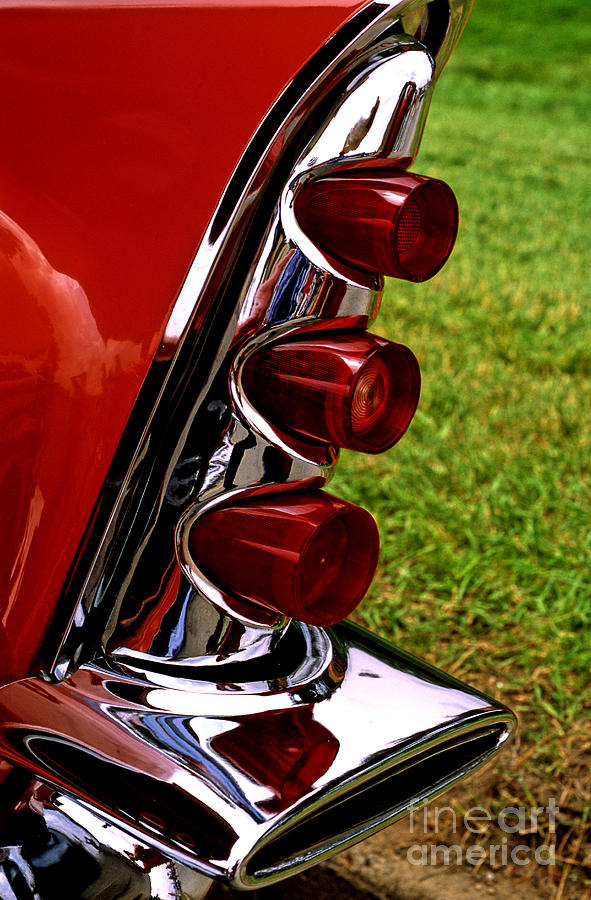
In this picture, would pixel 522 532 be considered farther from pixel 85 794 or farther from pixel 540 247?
pixel 540 247

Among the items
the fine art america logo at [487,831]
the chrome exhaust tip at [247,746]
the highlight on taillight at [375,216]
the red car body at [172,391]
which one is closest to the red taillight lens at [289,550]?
the red car body at [172,391]

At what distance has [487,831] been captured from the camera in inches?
71.3

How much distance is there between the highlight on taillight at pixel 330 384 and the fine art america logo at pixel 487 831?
1.08 m

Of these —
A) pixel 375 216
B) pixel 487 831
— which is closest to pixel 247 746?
pixel 375 216

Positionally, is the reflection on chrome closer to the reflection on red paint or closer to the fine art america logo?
the reflection on red paint

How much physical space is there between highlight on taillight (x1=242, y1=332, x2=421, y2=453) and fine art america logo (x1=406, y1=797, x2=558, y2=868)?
1078mm

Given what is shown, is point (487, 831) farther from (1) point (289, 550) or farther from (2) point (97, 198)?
(2) point (97, 198)

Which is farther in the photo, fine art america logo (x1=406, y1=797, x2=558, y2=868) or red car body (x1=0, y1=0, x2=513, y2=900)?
fine art america logo (x1=406, y1=797, x2=558, y2=868)

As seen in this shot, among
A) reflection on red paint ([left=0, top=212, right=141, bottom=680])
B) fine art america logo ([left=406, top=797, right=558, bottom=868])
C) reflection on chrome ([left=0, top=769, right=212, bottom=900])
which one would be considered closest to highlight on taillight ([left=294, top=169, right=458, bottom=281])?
reflection on red paint ([left=0, top=212, right=141, bottom=680])

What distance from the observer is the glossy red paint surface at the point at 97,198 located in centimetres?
99

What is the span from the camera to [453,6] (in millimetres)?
1074

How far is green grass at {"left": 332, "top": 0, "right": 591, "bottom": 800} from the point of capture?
2.21 m

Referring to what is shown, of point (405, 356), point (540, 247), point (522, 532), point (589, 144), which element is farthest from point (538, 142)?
point (405, 356)

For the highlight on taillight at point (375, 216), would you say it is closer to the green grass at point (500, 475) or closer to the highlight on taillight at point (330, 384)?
the highlight on taillight at point (330, 384)
